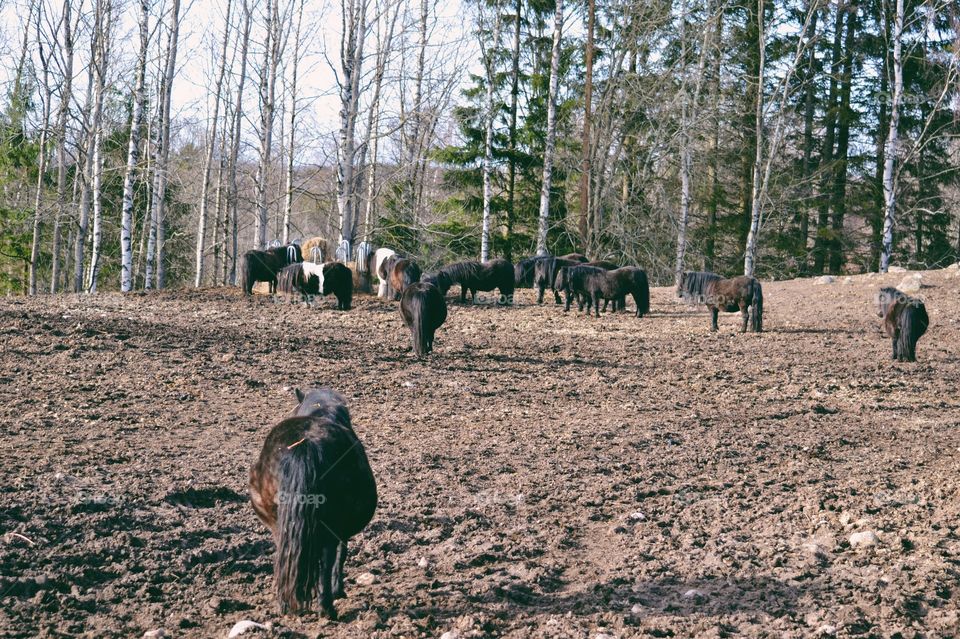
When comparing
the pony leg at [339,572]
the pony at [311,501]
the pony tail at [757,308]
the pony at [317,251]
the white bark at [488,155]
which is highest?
the white bark at [488,155]

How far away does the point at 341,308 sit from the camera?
15477 millimetres

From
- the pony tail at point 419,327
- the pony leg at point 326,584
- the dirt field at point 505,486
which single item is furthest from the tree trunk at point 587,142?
the pony leg at point 326,584

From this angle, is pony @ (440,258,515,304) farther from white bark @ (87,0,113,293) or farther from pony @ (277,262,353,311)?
white bark @ (87,0,113,293)

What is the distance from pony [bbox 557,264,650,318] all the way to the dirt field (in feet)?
12.6

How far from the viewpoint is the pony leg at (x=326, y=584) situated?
354cm

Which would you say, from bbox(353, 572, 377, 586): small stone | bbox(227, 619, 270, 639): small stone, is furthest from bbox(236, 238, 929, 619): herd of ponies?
bbox(353, 572, 377, 586): small stone

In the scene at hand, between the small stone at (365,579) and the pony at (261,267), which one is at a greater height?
the pony at (261,267)

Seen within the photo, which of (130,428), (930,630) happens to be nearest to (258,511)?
(930,630)

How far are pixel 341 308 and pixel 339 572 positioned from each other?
474 inches

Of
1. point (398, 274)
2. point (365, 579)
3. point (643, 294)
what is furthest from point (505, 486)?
point (398, 274)

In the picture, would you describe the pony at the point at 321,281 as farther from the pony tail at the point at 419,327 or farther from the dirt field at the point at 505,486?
the pony tail at the point at 419,327

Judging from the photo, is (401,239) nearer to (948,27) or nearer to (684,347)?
(684,347)

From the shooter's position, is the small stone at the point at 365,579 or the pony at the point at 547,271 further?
the pony at the point at 547,271

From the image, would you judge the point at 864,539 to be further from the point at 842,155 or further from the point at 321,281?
the point at 842,155
